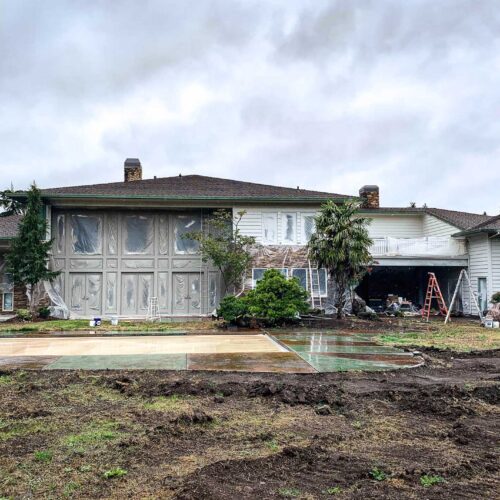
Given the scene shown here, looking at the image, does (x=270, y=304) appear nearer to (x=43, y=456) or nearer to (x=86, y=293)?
(x=86, y=293)

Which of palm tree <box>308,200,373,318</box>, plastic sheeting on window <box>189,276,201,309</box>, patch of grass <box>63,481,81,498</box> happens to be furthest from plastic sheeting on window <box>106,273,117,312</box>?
patch of grass <box>63,481,81,498</box>

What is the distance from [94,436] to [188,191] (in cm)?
1765

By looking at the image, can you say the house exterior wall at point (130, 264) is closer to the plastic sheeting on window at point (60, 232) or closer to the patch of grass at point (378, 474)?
the plastic sheeting on window at point (60, 232)

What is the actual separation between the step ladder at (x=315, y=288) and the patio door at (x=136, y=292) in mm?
6676

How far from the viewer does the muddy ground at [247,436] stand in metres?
3.85

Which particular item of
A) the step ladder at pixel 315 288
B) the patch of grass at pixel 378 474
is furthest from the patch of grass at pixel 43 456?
the step ladder at pixel 315 288

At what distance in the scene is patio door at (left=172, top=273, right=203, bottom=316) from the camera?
Answer: 22250 mm

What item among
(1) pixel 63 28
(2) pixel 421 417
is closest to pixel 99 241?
(1) pixel 63 28

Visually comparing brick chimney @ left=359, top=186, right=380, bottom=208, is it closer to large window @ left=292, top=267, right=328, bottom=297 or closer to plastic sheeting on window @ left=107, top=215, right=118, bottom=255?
large window @ left=292, top=267, right=328, bottom=297

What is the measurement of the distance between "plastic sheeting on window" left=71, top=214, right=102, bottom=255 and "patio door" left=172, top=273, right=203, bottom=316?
3.48m

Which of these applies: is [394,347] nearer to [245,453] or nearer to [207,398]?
[207,398]

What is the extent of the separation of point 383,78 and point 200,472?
590 inches

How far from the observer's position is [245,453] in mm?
4562

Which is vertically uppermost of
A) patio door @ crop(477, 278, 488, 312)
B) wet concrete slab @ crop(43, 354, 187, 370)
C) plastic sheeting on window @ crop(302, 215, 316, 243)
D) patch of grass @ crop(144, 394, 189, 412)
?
plastic sheeting on window @ crop(302, 215, 316, 243)
